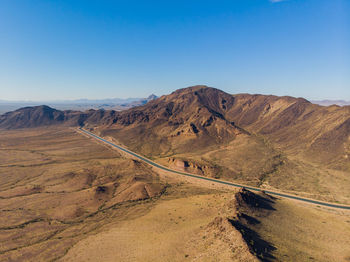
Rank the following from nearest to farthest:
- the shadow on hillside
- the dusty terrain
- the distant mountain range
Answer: the shadow on hillside
the dusty terrain
the distant mountain range

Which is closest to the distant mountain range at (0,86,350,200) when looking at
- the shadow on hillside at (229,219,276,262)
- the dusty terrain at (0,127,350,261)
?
the dusty terrain at (0,127,350,261)

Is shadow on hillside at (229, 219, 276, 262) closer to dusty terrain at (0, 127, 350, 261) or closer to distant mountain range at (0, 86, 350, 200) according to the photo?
dusty terrain at (0, 127, 350, 261)

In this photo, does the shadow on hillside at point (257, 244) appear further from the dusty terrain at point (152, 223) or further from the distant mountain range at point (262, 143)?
the distant mountain range at point (262, 143)

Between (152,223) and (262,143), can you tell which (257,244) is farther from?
(262,143)

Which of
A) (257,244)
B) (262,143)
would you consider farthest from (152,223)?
(262,143)

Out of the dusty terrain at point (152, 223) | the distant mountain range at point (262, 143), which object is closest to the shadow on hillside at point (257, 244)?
the dusty terrain at point (152, 223)

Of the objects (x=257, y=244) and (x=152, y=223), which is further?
(x=152, y=223)

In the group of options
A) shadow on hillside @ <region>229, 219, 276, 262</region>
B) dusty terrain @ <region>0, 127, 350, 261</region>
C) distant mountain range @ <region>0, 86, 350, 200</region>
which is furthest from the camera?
distant mountain range @ <region>0, 86, 350, 200</region>

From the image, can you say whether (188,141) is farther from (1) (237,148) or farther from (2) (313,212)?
(2) (313,212)
